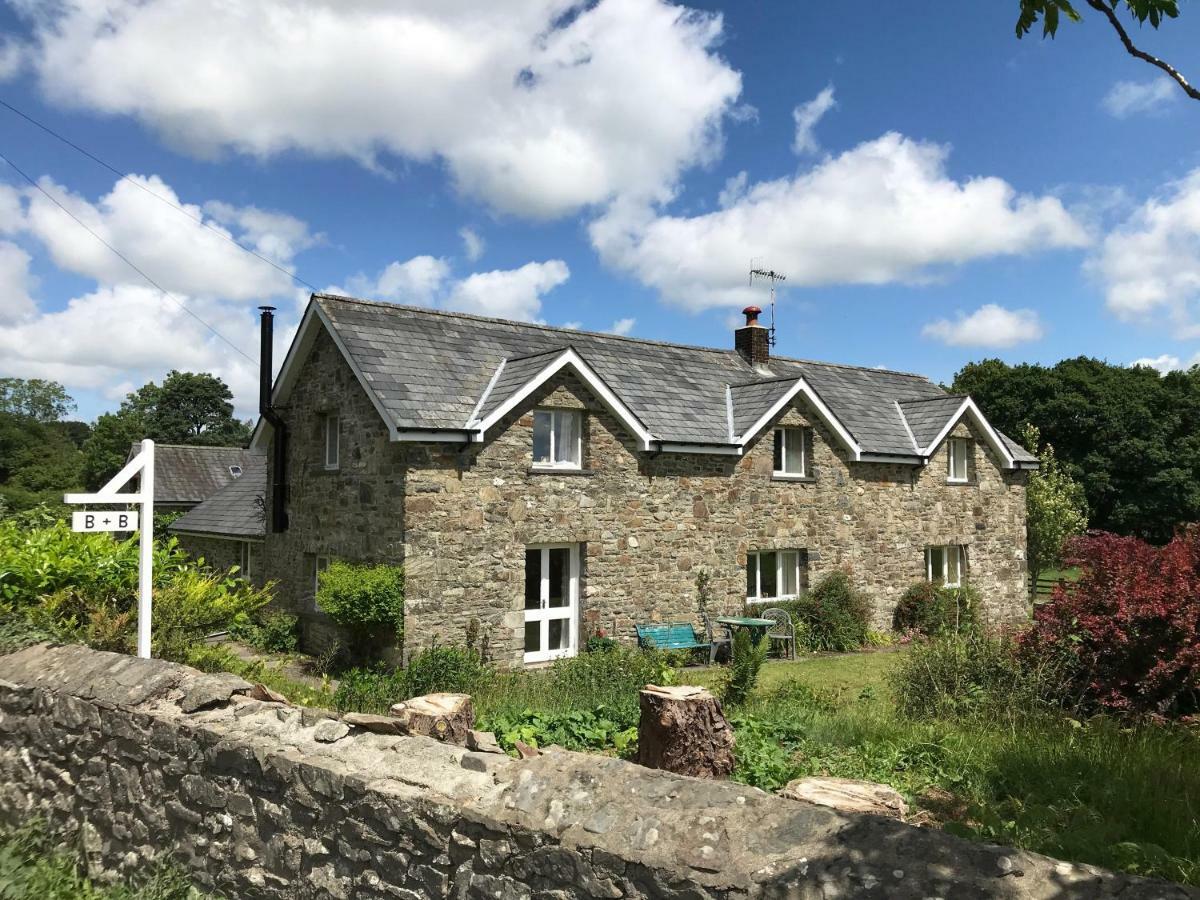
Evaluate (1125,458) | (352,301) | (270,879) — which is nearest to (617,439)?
(352,301)

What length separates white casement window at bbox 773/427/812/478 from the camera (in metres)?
19.9

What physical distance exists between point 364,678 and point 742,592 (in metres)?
10.5

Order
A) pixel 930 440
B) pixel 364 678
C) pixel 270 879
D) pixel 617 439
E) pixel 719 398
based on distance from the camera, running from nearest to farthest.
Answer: pixel 270 879
pixel 364 678
pixel 617 439
pixel 719 398
pixel 930 440

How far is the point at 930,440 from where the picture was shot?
2212 centimetres

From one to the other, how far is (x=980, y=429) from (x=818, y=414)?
602 cm

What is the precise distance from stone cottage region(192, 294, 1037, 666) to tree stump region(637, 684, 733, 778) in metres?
8.60

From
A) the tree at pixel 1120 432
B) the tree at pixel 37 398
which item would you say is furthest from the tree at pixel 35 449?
the tree at pixel 1120 432

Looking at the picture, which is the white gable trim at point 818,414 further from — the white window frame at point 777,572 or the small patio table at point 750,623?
the small patio table at point 750,623

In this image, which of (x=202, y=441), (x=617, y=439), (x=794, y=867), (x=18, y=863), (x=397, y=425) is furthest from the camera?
(x=202, y=441)

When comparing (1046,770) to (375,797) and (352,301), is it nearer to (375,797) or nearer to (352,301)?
(375,797)

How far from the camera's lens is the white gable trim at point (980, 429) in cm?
2186

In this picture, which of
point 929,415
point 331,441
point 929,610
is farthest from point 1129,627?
point 929,415

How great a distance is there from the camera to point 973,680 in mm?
9461

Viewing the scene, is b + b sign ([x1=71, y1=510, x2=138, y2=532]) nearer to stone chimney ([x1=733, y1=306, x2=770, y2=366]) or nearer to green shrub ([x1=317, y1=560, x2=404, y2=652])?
green shrub ([x1=317, y1=560, x2=404, y2=652])
